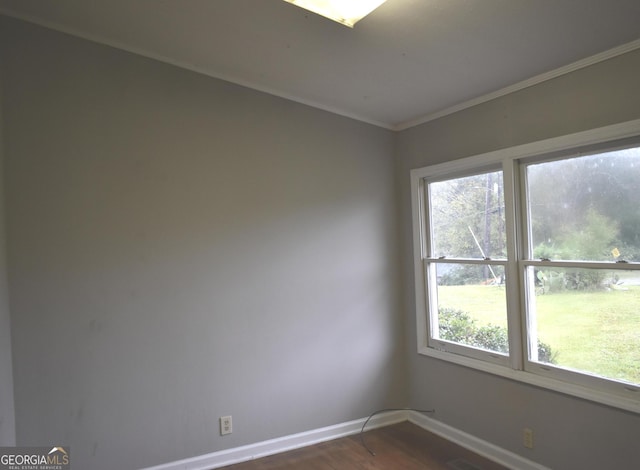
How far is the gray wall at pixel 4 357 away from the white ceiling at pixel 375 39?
0.93 meters

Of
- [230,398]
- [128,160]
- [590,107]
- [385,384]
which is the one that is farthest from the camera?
[385,384]

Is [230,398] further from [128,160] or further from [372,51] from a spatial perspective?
[372,51]

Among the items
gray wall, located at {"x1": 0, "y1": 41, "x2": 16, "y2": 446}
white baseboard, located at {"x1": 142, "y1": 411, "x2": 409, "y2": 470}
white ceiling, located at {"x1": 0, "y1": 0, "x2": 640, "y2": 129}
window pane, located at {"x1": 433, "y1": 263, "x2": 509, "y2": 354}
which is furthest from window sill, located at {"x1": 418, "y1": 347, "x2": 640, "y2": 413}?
gray wall, located at {"x1": 0, "y1": 41, "x2": 16, "y2": 446}

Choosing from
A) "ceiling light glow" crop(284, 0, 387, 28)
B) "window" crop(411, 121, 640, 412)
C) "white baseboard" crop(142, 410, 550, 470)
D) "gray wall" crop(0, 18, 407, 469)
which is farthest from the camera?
"white baseboard" crop(142, 410, 550, 470)

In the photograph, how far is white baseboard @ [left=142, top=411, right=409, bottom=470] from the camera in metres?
Result: 2.70

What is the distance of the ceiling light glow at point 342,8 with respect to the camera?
1883 millimetres

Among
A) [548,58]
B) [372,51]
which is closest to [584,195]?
[548,58]

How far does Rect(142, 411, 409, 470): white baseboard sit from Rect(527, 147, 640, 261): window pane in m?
1.85

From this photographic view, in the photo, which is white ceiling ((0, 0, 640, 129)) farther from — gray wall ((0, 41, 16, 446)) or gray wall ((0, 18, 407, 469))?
gray wall ((0, 41, 16, 446))

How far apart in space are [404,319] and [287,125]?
1.93m

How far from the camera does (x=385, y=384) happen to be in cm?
348

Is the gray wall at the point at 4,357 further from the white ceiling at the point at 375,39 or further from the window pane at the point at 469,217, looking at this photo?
the window pane at the point at 469,217

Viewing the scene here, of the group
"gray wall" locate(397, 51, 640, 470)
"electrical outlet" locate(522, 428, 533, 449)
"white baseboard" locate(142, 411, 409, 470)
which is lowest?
"white baseboard" locate(142, 411, 409, 470)

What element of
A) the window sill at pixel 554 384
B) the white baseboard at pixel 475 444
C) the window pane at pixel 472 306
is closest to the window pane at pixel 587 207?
the window pane at pixel 472 306
